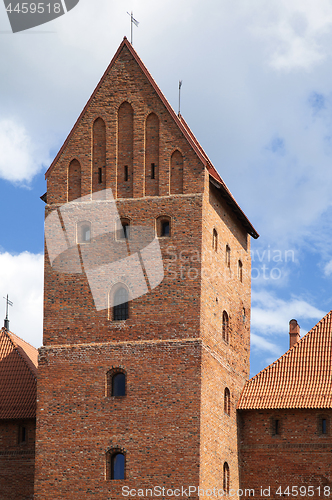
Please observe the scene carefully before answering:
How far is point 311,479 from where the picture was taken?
3716 centimetres

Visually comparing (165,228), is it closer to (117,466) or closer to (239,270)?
(239,270)

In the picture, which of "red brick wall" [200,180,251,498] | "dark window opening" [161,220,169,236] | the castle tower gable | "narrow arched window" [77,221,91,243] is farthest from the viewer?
"narrow arched window" [77,221,91,243]

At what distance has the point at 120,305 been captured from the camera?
36.2 meters

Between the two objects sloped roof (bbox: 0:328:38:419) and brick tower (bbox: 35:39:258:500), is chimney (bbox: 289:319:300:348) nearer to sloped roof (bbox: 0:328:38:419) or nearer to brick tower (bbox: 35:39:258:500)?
brick tower (bbox: 35:39:258:500)

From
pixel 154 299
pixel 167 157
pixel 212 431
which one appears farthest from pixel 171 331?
pixel 167 157

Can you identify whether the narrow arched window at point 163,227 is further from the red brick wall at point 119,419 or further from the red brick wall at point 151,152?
the red brick wall at point 119,419

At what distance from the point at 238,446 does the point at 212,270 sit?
20.1ft

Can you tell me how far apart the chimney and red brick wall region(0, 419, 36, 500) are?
10239mm

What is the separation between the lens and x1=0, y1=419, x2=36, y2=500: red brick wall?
126ft

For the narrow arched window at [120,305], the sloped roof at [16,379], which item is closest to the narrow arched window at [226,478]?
the narrow arched window at [120,305]

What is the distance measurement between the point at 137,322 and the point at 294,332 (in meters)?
8.93

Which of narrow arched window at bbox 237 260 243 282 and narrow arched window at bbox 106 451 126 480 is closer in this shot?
narrow arched window at bbox 106 451 126 480

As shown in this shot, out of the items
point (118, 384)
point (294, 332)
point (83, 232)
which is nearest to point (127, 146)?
point (83, 232)

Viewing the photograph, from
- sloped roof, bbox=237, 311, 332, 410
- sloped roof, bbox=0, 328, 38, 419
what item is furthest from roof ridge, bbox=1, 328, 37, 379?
sloped roof, bbox=237, 311, 332, 410
